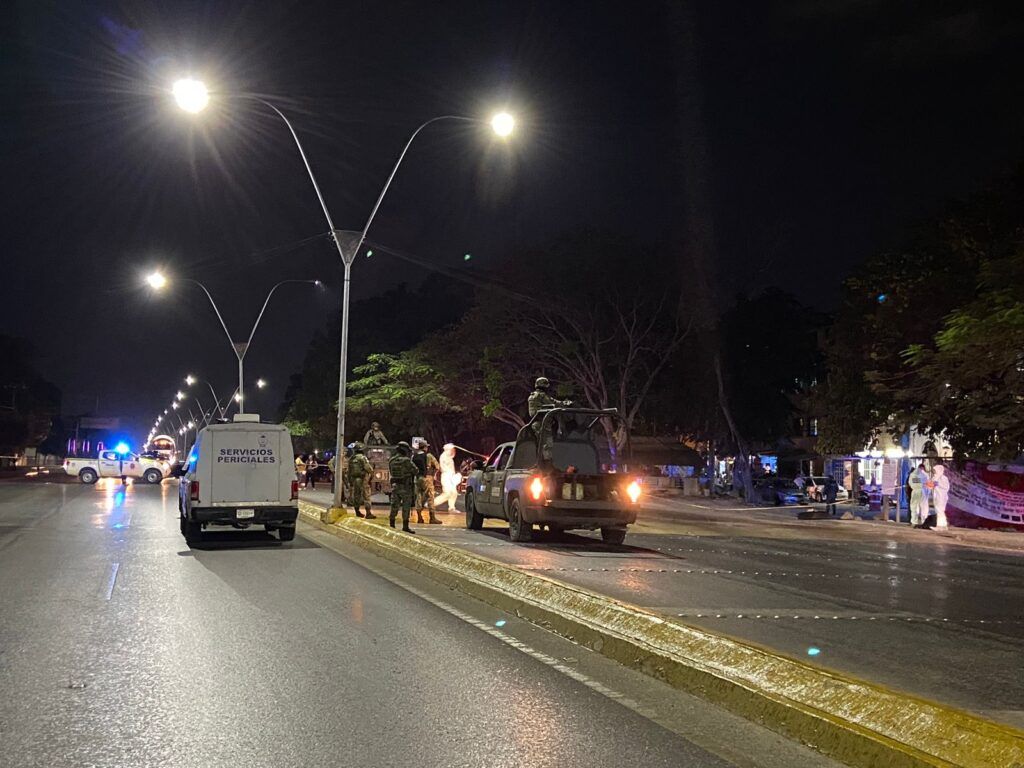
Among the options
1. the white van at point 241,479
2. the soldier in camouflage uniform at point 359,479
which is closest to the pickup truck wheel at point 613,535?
the white van at point 241,479

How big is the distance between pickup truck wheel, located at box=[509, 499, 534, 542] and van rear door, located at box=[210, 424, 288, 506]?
4041 millimetres

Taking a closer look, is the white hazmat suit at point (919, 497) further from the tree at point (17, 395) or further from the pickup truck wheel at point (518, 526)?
the tree at point (17, 395)

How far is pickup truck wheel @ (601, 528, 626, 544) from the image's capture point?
59.0 ft

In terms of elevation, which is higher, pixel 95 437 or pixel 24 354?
pixel 24 354

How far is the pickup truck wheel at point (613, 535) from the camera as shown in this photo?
1797 cm

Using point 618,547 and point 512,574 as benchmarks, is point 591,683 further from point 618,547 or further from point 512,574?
point 618,547

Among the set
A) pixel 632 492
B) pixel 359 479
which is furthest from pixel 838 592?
pixel 359 479

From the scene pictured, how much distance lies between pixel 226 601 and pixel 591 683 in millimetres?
5079

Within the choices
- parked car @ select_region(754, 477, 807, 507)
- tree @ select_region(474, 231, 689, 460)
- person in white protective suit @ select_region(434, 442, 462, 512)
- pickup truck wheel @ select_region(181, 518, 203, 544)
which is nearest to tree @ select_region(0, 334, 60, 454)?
tree @ select_region(474, 231, 689, 460)

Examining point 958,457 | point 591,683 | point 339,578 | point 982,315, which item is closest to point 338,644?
point 591,683

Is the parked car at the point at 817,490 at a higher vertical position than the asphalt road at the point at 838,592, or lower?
higher

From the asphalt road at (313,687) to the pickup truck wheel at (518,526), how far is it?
17.0 feet

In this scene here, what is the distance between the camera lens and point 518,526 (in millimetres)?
17547

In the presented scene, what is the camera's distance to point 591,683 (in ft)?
23.5
